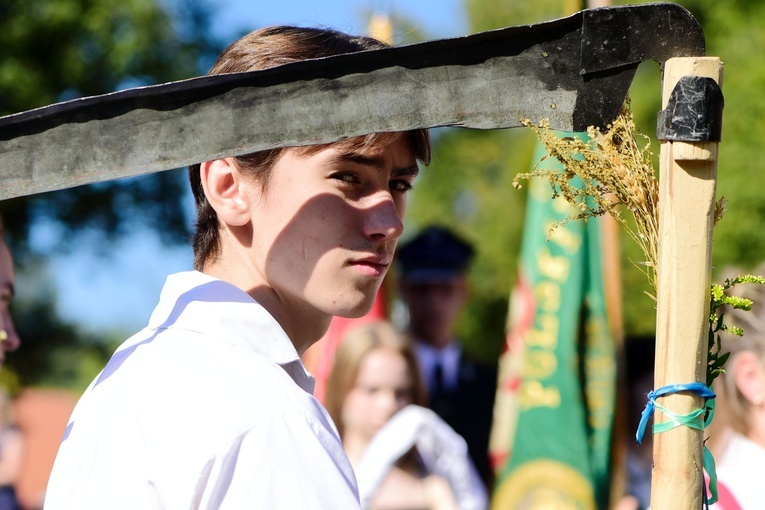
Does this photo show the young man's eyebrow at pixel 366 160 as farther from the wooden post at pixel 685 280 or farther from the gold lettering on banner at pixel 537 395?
the gold lettering on banner at pixel 537 395

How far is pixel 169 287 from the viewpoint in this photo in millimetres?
1923

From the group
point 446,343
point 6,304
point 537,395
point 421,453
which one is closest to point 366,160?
point 6,304

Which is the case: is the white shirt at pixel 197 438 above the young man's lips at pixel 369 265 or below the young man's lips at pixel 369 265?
below

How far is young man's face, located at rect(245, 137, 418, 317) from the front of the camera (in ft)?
6.18

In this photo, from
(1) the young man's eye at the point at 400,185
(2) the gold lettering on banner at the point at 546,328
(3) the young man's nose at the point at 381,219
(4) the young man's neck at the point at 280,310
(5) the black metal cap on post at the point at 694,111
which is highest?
(5) the black metal cap on post at the point at 694,111

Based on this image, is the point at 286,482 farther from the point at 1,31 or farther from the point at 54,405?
the point at 1,31

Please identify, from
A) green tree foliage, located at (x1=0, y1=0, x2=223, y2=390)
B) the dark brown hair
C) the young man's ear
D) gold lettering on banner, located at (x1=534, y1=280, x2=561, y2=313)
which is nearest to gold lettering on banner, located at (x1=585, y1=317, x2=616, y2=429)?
gold lettering on banner, located at (x1=534, y1=280, x2=561, y2=313)

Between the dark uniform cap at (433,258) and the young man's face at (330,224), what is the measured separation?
14.6 feet

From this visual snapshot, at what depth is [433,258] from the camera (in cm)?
645

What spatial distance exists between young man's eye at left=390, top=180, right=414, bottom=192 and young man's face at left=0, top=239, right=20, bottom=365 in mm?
1539

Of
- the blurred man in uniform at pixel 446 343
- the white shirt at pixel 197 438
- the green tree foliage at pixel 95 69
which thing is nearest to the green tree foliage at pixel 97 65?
the green tree foliage at pixel 95 69

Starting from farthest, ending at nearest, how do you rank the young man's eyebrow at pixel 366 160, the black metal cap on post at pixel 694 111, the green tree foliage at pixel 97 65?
the green tree foliage at pixel 97 65
the young man's eyebrow at pixel 366 160
the black metal cap on post at pixel 694 111

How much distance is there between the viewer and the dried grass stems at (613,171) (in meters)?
1.72

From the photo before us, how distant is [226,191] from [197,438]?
0.62 meters
